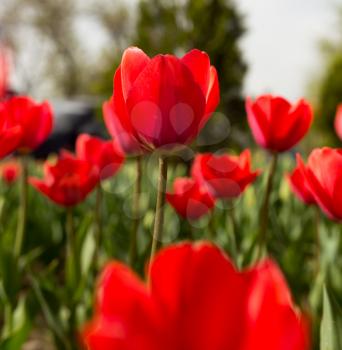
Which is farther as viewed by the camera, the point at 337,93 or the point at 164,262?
the point at 337,93

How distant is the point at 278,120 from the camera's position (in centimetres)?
114

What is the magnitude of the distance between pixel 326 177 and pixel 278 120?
34 centimetres

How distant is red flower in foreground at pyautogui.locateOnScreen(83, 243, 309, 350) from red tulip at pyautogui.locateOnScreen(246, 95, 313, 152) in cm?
84

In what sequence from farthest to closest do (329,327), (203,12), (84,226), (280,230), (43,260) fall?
1. (203,12)
2. (43,260)
3. (280,230)
4. (84,226)
5. (329,327)

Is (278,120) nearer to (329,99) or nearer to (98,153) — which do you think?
(98,153)

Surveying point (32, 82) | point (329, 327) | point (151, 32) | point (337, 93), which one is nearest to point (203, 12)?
point (151, 32)

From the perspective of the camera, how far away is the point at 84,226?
150 cm

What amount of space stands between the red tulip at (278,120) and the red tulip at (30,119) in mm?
436

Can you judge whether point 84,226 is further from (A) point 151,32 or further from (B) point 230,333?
(A) point 151,32

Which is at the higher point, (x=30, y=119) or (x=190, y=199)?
(x=30, y=119)

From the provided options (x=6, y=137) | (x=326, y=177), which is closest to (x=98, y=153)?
(x=6, y=137)

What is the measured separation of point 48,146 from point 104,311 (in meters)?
11.9

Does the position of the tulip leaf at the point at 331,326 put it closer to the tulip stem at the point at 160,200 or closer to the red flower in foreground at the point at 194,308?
the tulip stem at the point at 160,200

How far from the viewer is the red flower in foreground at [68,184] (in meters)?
1.33
